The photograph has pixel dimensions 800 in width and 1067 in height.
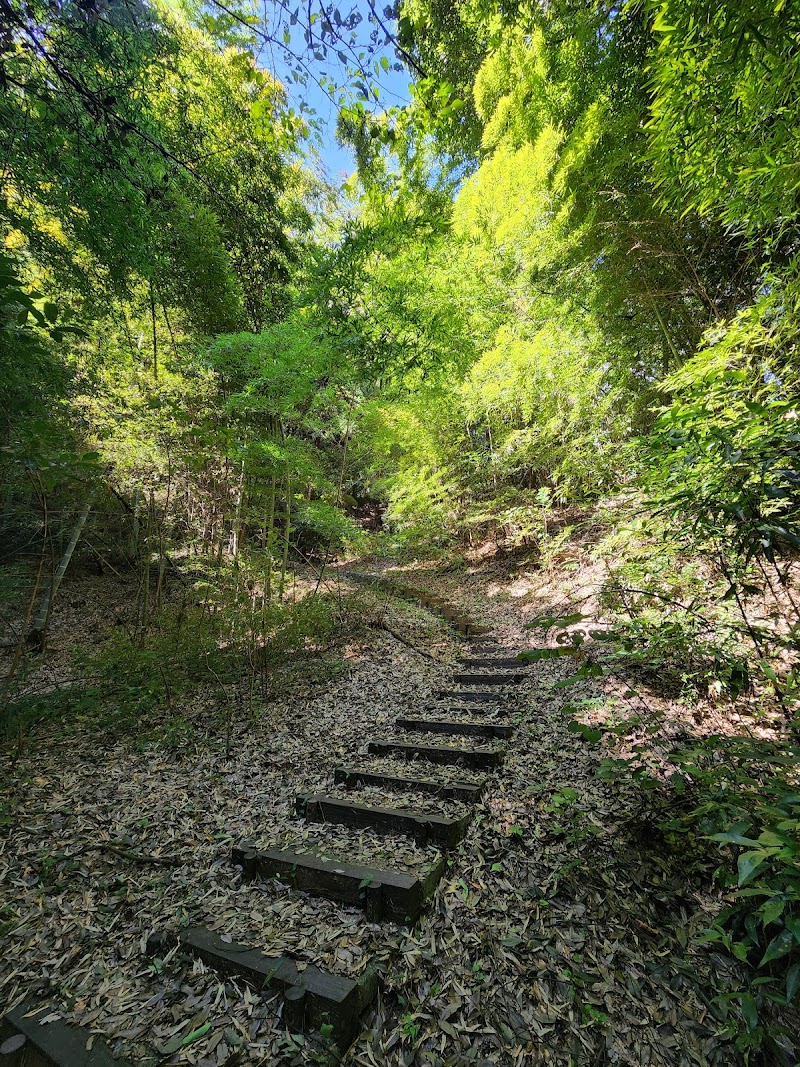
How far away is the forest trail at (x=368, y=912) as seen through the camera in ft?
4.02

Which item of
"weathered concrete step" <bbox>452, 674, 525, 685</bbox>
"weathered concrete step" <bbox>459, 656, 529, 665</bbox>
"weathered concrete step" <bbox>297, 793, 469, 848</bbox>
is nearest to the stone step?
"weathered concrete step" <bbox>459, 656, 529, 665</bbox>

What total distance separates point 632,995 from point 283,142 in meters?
3.42

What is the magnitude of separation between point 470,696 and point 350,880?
2.11 m

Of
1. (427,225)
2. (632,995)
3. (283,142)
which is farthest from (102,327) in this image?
(632,995)

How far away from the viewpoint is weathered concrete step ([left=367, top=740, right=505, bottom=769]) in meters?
2.48

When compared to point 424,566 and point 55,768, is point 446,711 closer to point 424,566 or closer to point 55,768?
point 55,768

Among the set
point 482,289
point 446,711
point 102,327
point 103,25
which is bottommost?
point 446,711

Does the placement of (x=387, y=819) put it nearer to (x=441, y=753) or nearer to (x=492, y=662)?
(x=441, y=753)

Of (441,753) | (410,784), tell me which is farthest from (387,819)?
(441,753)

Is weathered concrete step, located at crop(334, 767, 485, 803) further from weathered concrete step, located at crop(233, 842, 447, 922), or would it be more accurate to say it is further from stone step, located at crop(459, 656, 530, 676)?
stone step, located at crop(459, 656, 530, 676)

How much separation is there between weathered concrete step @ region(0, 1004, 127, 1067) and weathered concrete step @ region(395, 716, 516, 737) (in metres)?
2.18

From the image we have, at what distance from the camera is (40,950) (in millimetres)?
1551

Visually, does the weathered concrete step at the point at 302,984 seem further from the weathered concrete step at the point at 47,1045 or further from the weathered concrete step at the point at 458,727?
the weathered concrete step at the point at 458,727

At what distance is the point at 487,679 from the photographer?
156 inches
